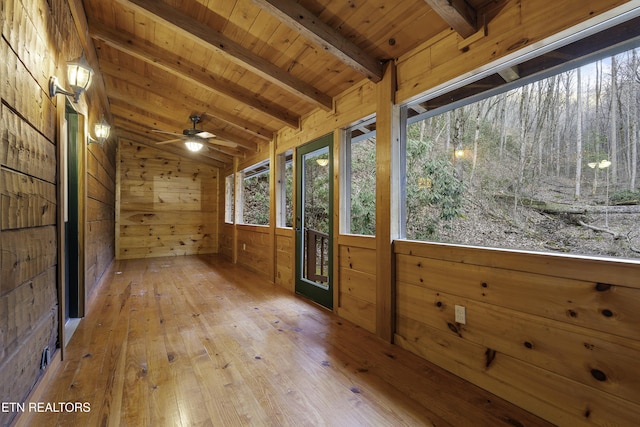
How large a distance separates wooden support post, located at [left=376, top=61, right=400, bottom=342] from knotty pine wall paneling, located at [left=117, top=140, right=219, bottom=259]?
20.7ft

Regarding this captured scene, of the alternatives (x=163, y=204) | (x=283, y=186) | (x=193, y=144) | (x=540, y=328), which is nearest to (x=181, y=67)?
(x=193, y=144)

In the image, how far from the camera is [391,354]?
230cm

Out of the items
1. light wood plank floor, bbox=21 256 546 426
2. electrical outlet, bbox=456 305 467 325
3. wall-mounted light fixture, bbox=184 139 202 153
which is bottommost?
light wood plank floor, bbox=21 256 546 426

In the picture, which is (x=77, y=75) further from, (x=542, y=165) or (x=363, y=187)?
(x=542, y=165)

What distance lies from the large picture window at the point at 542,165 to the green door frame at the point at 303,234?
3.83 feet

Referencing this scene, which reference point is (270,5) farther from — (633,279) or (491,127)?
(633,279)

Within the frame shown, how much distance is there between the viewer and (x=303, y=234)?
398cm

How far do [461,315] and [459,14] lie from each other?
6.19 feet

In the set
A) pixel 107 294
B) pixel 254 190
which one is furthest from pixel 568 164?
pixel 254 190

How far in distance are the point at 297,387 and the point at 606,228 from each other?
1.90 meters

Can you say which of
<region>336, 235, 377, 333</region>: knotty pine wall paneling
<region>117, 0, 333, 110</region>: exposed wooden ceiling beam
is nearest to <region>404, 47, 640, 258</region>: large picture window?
<region>336, 235, 377, 333</region>: knotty pine wall paneling

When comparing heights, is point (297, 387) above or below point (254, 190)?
below

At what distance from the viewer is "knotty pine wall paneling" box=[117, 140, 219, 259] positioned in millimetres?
6965

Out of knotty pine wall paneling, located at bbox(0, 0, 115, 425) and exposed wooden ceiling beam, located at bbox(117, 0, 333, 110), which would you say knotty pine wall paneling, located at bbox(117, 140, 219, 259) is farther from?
exposed wooden ceiling beam, located at bbox(117, 0, 333, 110)
